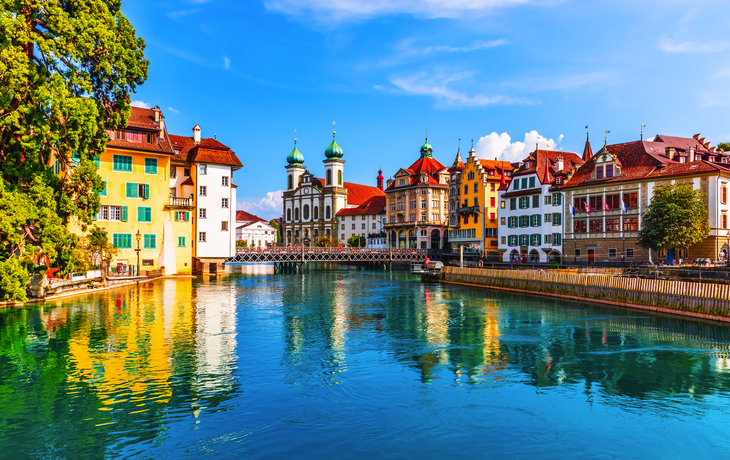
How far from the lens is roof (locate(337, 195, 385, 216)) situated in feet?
403

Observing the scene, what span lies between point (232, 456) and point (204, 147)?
6231 centimetres

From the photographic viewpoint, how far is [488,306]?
126 feet

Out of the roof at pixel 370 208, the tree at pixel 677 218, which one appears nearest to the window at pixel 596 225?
the tree at pixel 677 218

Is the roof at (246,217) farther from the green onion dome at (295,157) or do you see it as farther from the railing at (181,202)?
the railing at (181,202)

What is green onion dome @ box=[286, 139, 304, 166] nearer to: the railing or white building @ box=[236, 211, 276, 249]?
white building @ box=[236, 211, 276, 249]

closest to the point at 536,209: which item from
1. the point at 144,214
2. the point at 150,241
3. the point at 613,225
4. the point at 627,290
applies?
the point at 613,225

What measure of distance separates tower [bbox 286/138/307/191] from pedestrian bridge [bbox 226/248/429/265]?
51.5 meters

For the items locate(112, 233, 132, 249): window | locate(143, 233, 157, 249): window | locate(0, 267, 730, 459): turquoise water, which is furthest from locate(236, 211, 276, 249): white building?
locate(0, 267, 730, 459): turquoise water

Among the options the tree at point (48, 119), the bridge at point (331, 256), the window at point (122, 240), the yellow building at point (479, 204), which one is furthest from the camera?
the bridge at point (331, 256)

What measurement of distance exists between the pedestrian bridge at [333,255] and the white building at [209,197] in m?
11.1

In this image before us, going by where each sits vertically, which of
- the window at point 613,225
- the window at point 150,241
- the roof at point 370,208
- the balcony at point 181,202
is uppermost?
the roof at point 370,208

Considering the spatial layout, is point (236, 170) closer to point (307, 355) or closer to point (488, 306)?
point (488, 306)

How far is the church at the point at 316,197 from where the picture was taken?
134000 millimetres

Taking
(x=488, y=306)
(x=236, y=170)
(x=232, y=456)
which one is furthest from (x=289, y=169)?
(x=232, y=456)
